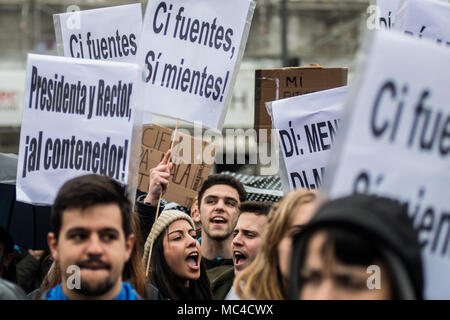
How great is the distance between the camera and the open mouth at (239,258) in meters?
3.91

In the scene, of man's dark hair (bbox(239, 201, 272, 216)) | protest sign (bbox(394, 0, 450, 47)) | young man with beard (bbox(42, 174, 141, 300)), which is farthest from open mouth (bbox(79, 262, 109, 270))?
protest sign (bbox(394, 0, 450, 47))

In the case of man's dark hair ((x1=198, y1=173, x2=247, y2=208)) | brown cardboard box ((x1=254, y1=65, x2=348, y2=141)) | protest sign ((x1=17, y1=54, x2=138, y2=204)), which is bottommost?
man's dark hair ((x1=198, y1=173, x2=247, y2=208))

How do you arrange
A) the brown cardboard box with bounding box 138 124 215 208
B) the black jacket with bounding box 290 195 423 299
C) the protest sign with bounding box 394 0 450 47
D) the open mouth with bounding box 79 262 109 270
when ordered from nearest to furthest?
the black jacket with bounding box 290 195 423 299 < the open mouth with bounding box 79 262 109 270 < the protest sign with bounding box 394 0 450 47 < the brown cardboard box with bounding box 138 124 215 208

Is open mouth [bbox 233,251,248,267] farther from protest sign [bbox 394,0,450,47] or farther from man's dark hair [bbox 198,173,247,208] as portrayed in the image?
protest sign [bbox 394,0,450,47]

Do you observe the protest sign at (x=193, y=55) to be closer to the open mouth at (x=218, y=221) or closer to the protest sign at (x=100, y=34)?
the protest sign at (x=100, y=34)

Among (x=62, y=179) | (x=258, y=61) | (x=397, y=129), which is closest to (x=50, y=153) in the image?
(x=62, y=179)

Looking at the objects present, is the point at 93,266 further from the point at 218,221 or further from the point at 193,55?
the point at 218,221

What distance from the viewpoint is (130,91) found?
→ 3.12 m

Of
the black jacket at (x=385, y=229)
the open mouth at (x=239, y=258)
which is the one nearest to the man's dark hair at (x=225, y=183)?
the open mouth at (x=239, y=258)

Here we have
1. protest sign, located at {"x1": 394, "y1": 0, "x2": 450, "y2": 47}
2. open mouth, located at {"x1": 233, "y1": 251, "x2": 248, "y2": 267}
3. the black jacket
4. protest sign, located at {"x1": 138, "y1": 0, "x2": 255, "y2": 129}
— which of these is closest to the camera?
the black jacket

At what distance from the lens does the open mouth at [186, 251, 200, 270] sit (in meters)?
3.97
